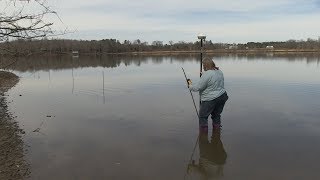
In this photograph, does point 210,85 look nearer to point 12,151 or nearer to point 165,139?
point 165,139

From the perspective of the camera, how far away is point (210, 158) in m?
8.73

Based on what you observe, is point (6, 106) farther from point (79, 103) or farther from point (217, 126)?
point (217, 126)

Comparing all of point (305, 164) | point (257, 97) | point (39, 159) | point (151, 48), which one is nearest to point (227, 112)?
point (257, 97)

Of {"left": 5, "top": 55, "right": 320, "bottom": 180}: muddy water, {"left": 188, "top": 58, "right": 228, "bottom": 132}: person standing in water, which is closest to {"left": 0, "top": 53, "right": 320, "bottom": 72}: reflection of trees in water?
{"left": 5, "top": 55, "right": 320, "bottom": 180}: muddy water

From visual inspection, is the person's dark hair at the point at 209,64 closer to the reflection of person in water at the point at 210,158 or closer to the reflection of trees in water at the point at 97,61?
the reflection of person in water at the point at 210,158

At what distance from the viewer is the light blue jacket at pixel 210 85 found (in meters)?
10.1

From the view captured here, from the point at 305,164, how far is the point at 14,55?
6132mm

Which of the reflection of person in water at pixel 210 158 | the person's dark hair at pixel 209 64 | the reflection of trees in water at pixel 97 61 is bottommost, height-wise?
the reflection of person in water at pixel 210 158

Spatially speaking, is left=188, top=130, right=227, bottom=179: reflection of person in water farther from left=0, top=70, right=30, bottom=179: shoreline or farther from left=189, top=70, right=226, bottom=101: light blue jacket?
left=0, top=70, right=30, bottom=179: shoreline

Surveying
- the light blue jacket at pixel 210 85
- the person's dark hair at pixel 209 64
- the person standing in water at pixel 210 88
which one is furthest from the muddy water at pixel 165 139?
the person's dark hair at pixel 209 64

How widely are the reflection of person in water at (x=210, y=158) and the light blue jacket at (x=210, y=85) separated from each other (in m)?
1.10

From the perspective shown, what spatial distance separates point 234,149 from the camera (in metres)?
9.30

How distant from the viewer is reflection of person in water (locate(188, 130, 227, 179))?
777cm

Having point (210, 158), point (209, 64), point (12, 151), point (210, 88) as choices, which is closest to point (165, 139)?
point (210, 88)
